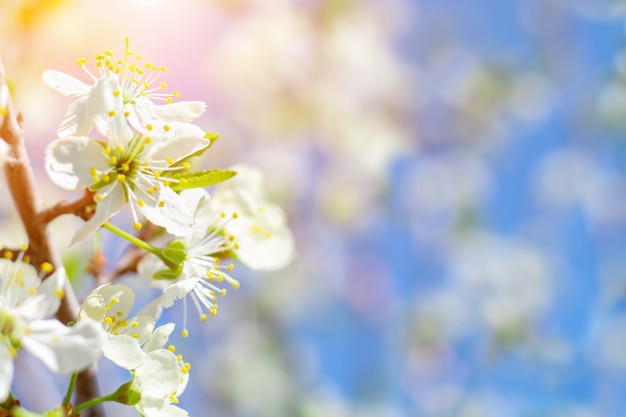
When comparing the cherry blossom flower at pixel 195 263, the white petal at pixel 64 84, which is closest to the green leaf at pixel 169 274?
the cherry blossom flower at pixel 195 263

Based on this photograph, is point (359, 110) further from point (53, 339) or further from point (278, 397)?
point (53, 339)

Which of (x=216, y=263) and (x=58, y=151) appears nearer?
(x=58, y=151)

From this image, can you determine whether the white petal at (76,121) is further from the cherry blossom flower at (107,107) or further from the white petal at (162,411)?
the white petal at (162,411)

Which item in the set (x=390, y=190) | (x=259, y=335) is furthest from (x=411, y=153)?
(x=259, y=335)

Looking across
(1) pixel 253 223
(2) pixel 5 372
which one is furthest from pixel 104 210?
(1) pixel 253 223

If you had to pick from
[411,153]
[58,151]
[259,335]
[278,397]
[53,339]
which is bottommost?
[53,339]

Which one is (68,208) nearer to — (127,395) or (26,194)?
(26,194)

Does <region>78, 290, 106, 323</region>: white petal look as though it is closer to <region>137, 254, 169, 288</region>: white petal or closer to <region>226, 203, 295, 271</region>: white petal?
<region>137, 254, 169, 288</region>: white petal
